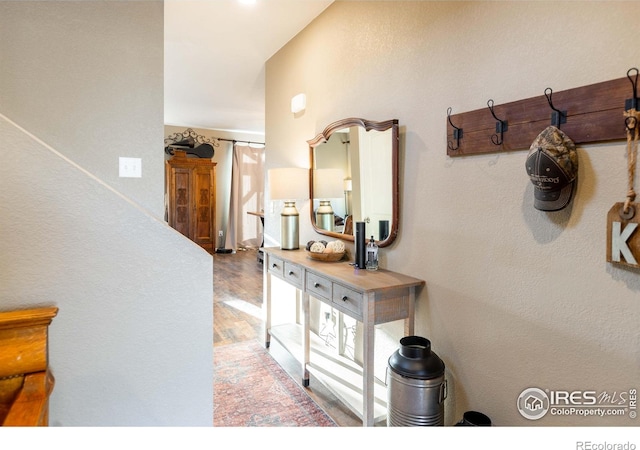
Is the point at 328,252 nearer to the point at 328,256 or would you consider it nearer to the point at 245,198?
the point at 328,256

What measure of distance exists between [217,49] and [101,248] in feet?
9.17

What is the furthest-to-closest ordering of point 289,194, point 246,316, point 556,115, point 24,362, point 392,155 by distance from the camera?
point 246,316, point 289,194, point 392,155, point 556,115, point 24,362

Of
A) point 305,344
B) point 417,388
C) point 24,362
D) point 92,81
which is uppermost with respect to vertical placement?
point 92,81

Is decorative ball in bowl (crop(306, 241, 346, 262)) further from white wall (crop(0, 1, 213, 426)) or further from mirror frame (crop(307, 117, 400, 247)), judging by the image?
white wall (crop(0, 1, 213, 426))

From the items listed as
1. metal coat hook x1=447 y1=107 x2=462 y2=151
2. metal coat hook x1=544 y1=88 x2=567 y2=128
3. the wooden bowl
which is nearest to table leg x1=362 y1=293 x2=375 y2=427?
the wooden bowl

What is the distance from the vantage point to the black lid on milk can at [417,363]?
158cm

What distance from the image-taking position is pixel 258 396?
2.28 meters

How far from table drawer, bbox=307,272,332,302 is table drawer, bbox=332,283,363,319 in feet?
0.22

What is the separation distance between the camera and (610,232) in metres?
1.17

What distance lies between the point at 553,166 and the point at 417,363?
952mm

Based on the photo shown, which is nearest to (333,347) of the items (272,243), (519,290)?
(272,243)

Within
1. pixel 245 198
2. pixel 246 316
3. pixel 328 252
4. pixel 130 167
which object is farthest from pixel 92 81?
pixel 245 198

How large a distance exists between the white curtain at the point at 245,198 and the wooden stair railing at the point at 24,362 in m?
6.71

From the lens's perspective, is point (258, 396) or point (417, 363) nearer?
A: point (417, 363)
